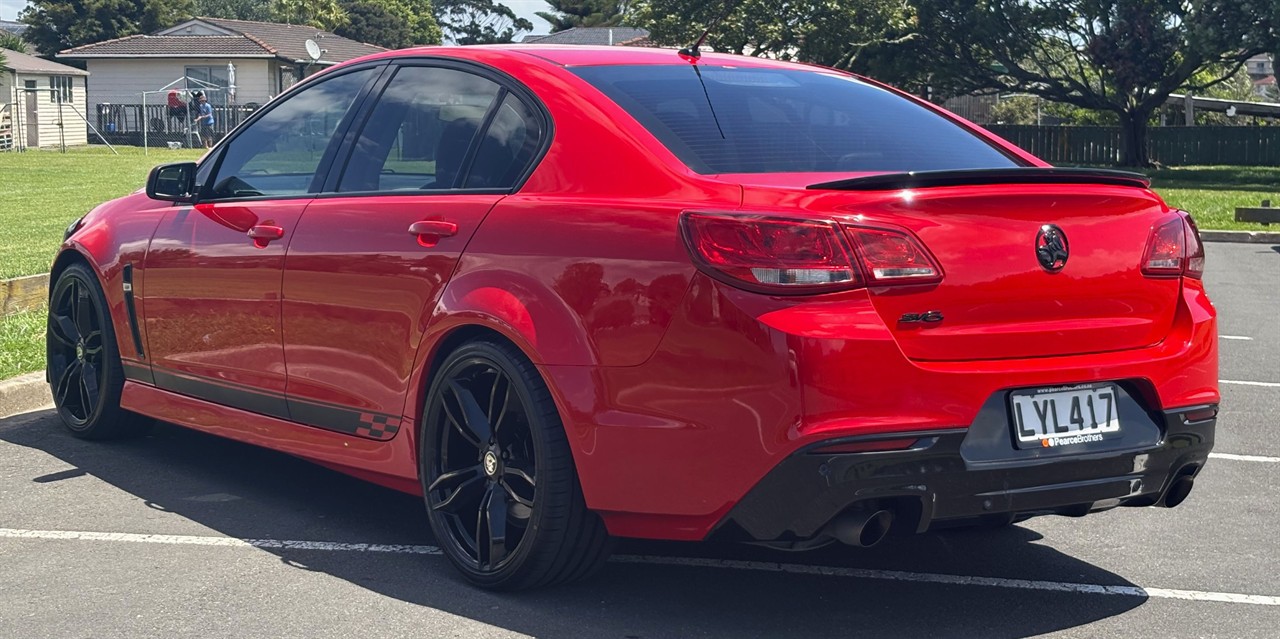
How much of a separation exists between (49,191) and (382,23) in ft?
269

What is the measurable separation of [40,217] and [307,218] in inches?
624

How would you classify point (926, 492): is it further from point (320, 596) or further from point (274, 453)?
point (274, 453)

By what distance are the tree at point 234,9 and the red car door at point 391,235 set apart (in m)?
135

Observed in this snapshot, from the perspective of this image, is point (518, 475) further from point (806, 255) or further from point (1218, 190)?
point (1218, 190)

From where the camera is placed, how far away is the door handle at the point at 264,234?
17.7ft

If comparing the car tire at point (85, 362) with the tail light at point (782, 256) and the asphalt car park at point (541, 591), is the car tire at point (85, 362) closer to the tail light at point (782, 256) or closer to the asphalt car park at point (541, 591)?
the asphalt car park at point (541, 591)

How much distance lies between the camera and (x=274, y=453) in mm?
6641

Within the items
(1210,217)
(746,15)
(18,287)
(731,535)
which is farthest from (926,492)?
(746,15)

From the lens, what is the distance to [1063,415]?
4.11m

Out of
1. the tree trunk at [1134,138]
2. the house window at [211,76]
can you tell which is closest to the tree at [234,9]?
the house window at [211,76]

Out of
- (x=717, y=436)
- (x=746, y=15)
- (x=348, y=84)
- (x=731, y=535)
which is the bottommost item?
(x=731, y=535)

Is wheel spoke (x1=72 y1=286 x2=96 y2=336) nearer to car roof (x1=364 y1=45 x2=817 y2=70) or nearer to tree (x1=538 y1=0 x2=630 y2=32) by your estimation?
car roof (x1=364 y1=45 x2=817 y2=70)

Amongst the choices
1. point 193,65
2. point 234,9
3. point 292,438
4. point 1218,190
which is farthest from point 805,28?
point 234,9

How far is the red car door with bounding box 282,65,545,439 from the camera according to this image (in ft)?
15.6
